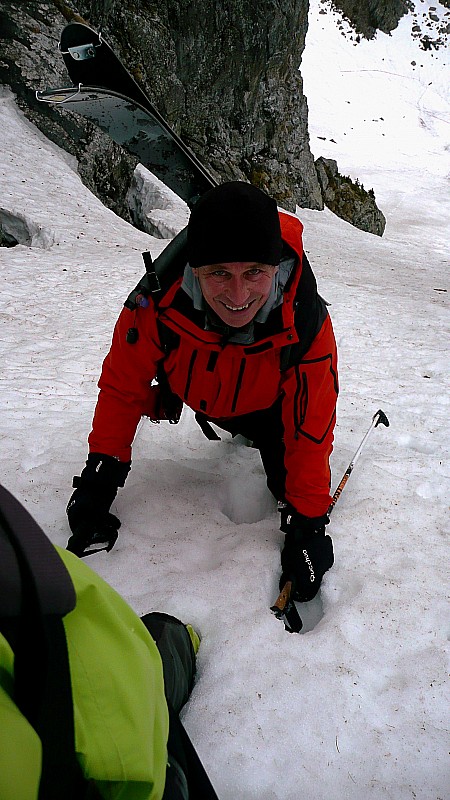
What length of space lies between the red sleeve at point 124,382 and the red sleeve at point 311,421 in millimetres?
622

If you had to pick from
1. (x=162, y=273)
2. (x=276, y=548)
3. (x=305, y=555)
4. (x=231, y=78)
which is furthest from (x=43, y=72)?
(x=305, y=555)

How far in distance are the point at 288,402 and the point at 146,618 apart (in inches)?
41.4

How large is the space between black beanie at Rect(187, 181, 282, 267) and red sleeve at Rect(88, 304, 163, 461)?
0.48 meters

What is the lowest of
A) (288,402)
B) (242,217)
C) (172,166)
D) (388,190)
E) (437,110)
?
(288,402)

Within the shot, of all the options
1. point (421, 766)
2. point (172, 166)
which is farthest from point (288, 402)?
point (172, 166)

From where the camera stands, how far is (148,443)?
11.1 ft

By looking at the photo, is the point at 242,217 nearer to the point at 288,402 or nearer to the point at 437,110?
the point at 288,402

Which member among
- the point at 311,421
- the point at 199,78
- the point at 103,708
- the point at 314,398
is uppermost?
the point at 199,78

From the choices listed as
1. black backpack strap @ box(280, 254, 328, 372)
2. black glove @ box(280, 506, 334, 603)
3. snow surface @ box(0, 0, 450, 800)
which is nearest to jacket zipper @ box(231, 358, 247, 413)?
black backpack strap @ box(280, 254, 328, 372)

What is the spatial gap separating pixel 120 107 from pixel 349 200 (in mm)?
18627

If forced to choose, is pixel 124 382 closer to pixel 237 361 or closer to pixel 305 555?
pixel 237 361

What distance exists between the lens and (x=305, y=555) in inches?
88.5

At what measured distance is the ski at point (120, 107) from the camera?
2.91 meters

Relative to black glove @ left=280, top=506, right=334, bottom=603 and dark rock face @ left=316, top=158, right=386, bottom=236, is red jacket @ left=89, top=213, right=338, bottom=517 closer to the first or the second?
black glove @ left=280, top=506, right=334, bottom=603
